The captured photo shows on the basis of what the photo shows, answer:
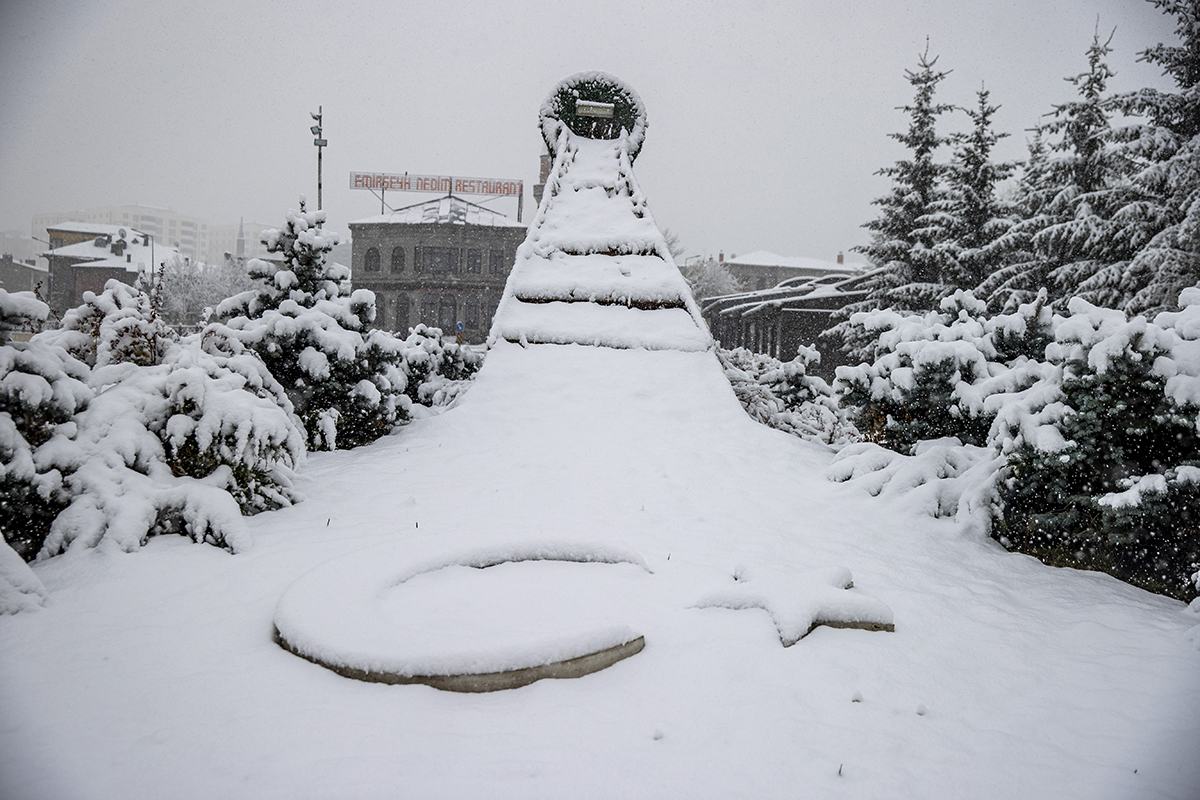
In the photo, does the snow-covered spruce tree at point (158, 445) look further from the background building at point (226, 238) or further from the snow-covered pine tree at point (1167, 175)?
the background building at point (226, 238)

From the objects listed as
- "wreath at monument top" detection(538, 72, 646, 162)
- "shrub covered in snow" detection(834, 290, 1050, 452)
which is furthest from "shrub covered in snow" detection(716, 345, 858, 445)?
"wreath at monument top" detection(538, 72, 646, 162)

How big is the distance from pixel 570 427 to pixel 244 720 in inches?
185

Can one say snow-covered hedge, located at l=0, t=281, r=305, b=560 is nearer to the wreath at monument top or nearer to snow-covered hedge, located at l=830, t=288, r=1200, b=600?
snow-covered hedge, located at l=830, t=288, r=1200, b=600

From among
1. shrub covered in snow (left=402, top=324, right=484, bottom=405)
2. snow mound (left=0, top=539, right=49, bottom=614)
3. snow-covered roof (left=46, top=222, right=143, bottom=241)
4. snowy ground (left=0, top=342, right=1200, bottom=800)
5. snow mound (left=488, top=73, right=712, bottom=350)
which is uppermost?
snow-covered roof (left=46, top=222, right=143, bottom=241)

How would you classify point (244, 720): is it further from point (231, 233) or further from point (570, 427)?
point (231, 233)

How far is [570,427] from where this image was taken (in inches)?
273

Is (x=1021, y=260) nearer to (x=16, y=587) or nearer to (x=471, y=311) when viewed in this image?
(x=16, y=587)

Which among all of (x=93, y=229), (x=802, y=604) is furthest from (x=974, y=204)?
(x=93, y=229)

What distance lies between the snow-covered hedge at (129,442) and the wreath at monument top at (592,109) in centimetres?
1068

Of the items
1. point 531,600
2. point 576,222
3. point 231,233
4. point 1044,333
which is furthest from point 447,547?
point 231,233

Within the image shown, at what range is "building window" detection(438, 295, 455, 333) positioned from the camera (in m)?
41.8

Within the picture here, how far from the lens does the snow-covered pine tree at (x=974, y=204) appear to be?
18047 mm

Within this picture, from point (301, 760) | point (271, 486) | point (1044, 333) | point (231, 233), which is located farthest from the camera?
point (231, 233)

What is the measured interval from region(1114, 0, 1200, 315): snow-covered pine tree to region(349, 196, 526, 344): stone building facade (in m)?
32.8
